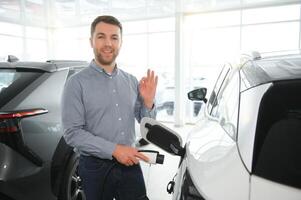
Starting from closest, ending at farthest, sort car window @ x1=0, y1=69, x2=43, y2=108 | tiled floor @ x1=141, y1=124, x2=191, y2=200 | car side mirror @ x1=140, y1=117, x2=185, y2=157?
car side mirror @ x1=140, y1=117, x2=185, y2=157
car window @ x1=0, y1=69, x2=43, y2=108
tiled floor @ x1=141, y1=124, x2=191, y2=200

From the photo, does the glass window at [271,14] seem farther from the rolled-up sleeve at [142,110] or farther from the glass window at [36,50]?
the glass window at [36,50]

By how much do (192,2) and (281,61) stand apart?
25.8 ft

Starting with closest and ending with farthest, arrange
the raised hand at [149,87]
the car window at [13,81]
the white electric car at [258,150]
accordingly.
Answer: the white electric car at [258,150] → the raised hand at [149,87] → the car window at [13,81]

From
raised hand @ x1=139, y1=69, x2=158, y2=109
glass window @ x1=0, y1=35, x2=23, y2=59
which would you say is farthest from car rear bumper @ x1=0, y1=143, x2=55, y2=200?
glass window @ x1=0, y1=35, x2=23, y2=59

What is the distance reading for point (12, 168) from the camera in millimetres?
2135

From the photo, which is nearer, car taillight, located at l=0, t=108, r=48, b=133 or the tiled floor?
car taillight, located at l=0, t=108, r=48, b=133

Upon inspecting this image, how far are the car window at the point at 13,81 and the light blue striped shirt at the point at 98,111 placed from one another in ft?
2.35

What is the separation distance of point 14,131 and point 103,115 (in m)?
0.71

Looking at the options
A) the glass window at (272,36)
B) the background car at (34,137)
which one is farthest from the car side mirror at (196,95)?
the glass window at (272,36)

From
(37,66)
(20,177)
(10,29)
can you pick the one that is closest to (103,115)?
(20,177)

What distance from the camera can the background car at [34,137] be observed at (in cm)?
213

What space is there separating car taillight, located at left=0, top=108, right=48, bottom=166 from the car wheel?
0.42 metres

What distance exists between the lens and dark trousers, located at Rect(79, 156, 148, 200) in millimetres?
1846

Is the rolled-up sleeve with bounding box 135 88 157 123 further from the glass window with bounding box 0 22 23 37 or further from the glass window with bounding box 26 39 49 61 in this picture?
the glass window with bounding box 26 39 49 61
